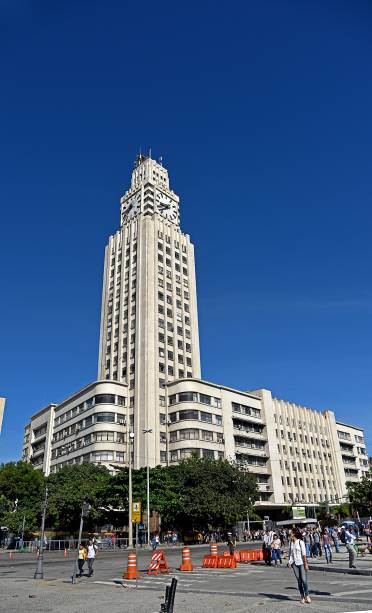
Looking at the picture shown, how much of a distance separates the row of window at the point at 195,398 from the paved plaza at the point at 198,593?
5133cm

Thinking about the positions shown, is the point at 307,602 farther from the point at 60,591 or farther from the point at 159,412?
the point at 159,412

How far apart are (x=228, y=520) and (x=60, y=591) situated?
4346 centimetres

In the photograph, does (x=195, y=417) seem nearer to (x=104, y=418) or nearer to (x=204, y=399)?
(x=204, y=399)

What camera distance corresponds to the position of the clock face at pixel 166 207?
353 feet

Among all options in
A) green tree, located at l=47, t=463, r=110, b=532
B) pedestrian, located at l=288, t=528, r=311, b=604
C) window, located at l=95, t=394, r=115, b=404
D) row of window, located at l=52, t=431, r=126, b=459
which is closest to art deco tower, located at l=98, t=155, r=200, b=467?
row of window, located at l=52, t=431, r=126, b=459

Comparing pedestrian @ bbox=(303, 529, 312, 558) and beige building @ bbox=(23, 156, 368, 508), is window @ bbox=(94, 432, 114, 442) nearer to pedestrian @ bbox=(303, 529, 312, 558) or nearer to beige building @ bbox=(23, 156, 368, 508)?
beige building @ bbox=(23, 156, 368, 508)

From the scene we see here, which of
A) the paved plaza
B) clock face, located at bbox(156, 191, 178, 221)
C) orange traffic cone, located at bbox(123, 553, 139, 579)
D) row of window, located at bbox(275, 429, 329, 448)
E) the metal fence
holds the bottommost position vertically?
the paved plaza

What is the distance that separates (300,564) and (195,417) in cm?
6094

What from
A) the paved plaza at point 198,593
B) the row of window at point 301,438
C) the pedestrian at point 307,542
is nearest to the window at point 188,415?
the row of window at point 301,438

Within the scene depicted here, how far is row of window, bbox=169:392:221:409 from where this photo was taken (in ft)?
248

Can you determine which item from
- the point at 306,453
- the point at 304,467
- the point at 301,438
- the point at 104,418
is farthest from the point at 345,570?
the point at 306,453

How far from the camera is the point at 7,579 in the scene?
22844 millimetres

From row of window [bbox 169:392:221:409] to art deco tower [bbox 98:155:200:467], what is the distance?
2137 mm

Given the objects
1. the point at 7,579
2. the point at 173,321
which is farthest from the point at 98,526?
the point at 7,579
